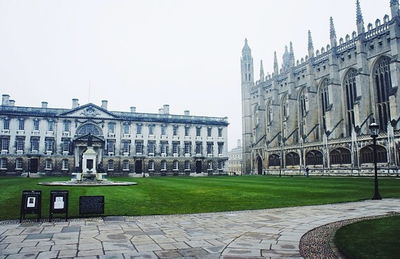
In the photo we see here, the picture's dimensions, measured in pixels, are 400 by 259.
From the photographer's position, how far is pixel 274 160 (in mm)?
60875

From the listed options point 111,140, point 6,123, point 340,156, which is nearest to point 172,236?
point 340,156

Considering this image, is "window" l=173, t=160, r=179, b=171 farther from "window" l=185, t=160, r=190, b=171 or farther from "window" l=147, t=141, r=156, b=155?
"window" l=147, t=141, r=156, b=155

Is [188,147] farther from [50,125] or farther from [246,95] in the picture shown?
[50,125]

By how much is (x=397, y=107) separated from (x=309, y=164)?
16.1 m

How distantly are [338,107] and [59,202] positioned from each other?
157 ft

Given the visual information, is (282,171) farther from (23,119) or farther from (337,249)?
(337,249)

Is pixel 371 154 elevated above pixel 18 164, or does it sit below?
above

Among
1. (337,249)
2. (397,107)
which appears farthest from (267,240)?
(397,107)

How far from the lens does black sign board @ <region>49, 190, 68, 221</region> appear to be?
33.1 ft

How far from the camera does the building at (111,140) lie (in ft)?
177

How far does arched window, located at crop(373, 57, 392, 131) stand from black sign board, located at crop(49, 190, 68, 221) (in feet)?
143

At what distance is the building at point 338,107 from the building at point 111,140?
1261cm

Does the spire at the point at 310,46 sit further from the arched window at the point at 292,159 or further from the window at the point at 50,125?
the window at the point at 50,125

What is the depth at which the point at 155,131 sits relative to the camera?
61812 millimetres
